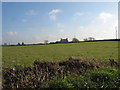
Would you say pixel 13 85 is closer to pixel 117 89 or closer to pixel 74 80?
pixel 74 80

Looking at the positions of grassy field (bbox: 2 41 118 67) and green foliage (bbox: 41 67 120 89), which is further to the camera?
grassy field (bbox: 2 41 118 67)

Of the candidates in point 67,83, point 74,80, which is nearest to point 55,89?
point 67,83

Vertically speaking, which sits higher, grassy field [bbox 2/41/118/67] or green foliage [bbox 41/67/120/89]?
grassy field [bbox 2/41/118/67]

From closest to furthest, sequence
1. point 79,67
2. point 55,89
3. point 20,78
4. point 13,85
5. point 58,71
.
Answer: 1. point 55,89
2. point 13,85
3. point 20,78
4. point 58,71
5. point 79,67

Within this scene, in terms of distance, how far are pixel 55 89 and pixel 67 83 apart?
1.35ft

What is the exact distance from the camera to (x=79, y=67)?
624cm

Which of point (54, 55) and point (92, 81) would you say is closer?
point (92, 81)

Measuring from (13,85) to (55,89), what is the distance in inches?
52.5

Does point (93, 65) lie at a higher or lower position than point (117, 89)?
higher

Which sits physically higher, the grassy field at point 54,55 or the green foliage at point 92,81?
the grassy field at point 54,55

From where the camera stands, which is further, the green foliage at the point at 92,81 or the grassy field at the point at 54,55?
the grassy field at the point at 54,55

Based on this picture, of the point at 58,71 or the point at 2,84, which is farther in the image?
the point at 58,71

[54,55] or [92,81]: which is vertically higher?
[54,55]

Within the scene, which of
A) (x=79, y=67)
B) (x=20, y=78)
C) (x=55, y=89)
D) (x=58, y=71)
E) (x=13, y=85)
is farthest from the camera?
(x=79, y=67)
